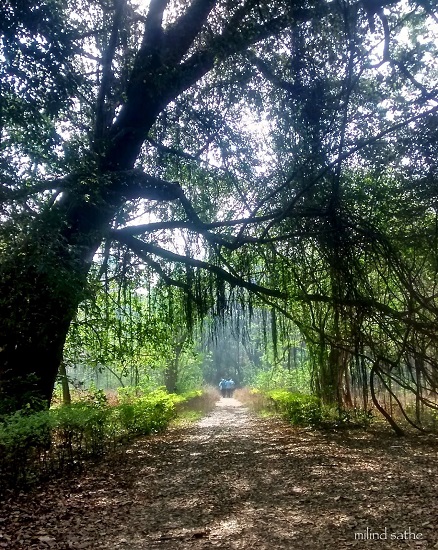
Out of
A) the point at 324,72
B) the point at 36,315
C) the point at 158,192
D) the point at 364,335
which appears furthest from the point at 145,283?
the point at 324,72

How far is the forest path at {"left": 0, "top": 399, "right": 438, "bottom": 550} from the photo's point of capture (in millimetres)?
3004

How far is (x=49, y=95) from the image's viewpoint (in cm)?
453

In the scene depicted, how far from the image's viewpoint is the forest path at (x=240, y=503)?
3.00 meters

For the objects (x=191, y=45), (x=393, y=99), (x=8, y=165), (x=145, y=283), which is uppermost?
(x=191, y=45)

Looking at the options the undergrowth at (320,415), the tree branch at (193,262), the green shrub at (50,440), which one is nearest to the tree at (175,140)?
the tree branch at (193,262)

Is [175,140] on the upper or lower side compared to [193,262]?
upper

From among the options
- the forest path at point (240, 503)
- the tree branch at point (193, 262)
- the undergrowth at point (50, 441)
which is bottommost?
the forest path at point (240, 503)

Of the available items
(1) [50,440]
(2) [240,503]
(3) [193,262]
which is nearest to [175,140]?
(3) [193,262]

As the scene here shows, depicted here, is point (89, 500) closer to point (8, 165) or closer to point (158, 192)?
point (8, 165)

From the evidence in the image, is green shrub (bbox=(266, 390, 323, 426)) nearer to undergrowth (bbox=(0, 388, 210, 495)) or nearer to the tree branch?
the tree branch

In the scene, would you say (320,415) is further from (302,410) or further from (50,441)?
(50,441)

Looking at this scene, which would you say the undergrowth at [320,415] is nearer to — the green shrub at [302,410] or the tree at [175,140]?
the green shrub at [302,410]

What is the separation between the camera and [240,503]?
3871 millimetres

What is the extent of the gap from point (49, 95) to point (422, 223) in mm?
5381
